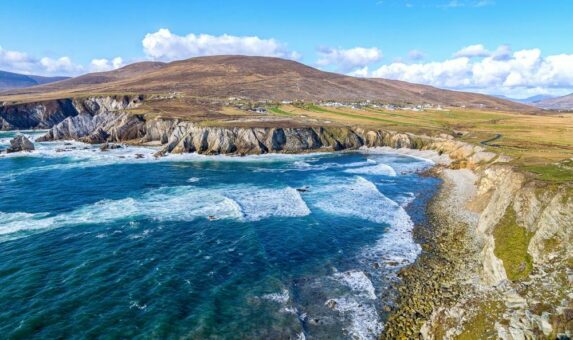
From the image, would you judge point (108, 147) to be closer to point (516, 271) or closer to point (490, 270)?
point (490, 270)

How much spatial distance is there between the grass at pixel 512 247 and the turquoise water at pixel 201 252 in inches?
333

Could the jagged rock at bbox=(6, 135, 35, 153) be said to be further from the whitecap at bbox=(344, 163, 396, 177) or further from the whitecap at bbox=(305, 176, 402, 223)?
the whitecap at bbox=(344, 163, 396, 177)

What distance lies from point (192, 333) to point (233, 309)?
3.76 m

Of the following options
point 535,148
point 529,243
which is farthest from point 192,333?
point 535,148

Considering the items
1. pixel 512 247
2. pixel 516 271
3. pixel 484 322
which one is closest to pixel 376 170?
pixel 512 247

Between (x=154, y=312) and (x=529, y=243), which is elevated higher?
(x=529, y=243)

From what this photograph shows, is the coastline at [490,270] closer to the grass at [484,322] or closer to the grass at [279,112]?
the grass at [484,322]

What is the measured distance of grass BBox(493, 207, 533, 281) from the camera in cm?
2512

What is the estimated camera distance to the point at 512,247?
91.3 feet

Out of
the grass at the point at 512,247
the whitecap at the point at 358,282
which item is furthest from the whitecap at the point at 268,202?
the grass at the point at 512,247

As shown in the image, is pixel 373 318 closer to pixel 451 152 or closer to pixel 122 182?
pixel 122 182

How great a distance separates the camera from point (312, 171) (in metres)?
77.1

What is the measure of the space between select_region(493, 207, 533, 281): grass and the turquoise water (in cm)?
847

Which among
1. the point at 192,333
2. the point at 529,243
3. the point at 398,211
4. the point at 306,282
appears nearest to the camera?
the point at 192,333
